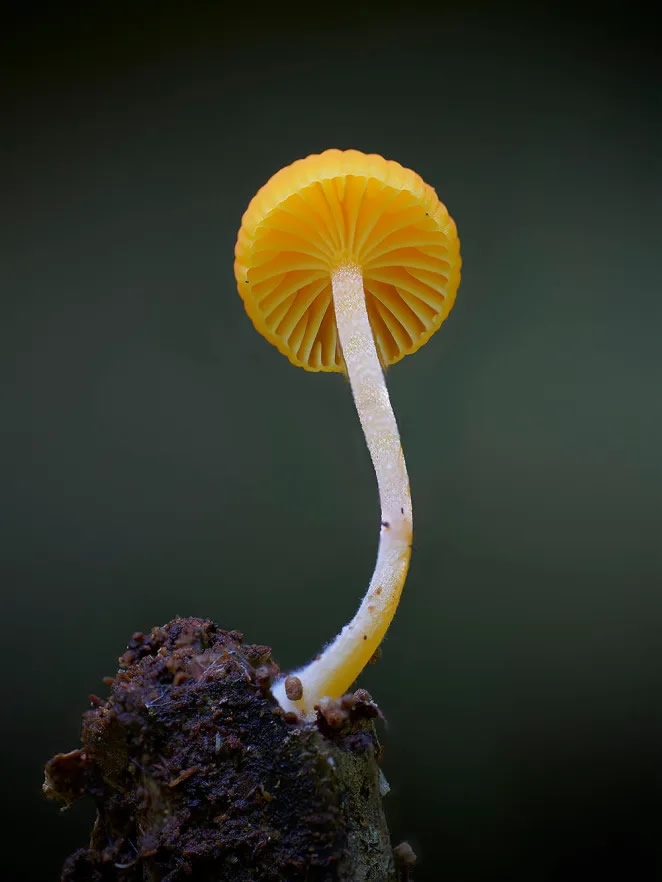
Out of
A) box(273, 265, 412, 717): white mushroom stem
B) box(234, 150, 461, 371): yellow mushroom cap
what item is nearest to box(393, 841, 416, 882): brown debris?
box(273, 265, 412, 717): white mushroom stem

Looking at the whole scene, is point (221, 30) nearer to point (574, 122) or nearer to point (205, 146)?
point (205, 146)

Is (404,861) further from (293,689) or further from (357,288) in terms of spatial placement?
(357,288)

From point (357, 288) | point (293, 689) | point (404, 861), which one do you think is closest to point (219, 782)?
point (293, 689)

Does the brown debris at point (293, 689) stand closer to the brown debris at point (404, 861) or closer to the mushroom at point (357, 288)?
the mushroom at point (357, 288)

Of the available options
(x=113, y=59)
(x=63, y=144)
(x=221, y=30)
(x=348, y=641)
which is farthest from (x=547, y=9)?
(x=348, y=641)

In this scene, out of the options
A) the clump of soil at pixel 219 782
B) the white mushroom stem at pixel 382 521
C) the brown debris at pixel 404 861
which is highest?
the white mushroom stem at pixel 382 521

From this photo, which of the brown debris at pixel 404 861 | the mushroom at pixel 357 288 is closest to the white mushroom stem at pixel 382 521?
the mushroom at pixel 357 288

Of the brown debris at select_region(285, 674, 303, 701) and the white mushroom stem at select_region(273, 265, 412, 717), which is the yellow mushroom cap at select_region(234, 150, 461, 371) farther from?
the brown debris at select_region(285, 674, 303, 701)

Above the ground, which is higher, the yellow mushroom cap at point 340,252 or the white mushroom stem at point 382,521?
the yellow mushroom cap at point 340,252
